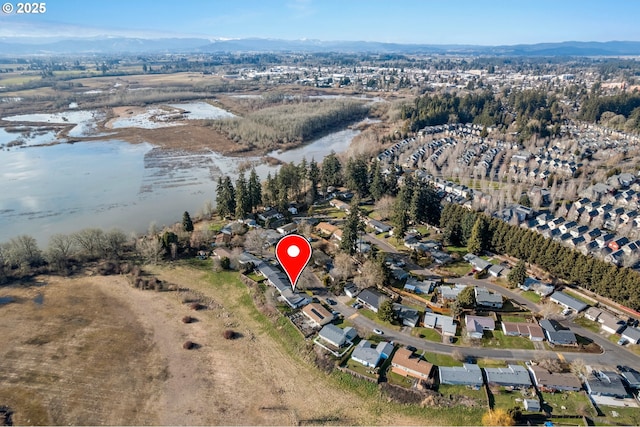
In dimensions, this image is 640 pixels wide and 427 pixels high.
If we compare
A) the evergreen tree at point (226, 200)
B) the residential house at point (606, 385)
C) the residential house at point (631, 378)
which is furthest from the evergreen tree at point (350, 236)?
the residential house at point (631, 378)

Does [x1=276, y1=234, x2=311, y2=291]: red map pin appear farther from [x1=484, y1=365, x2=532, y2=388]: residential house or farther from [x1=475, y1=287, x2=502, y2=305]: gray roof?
[x1=475, y1=287, x2=502, y2=305]: gray roof

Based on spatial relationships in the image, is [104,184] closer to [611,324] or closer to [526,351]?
[526,351]

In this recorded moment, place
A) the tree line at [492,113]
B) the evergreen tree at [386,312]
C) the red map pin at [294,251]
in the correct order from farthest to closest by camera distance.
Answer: the tree line at [492,113]
the evergreen tree at [386,312]
the red map pin at [294,251]

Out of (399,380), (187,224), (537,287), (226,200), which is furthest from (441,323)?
(187,224)

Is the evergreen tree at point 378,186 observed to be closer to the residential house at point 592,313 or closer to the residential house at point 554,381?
the residential house at point 592,313

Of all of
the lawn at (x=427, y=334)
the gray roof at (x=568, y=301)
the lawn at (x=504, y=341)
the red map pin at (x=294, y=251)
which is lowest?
the lawn at (x=427, y=334)

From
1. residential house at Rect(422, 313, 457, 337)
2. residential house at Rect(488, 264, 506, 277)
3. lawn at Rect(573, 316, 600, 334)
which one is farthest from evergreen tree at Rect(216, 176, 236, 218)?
lawn at Rect(573, 316, 600, 334)

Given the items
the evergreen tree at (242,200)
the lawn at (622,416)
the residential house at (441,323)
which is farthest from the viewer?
the evergreen tree at (242,200)
